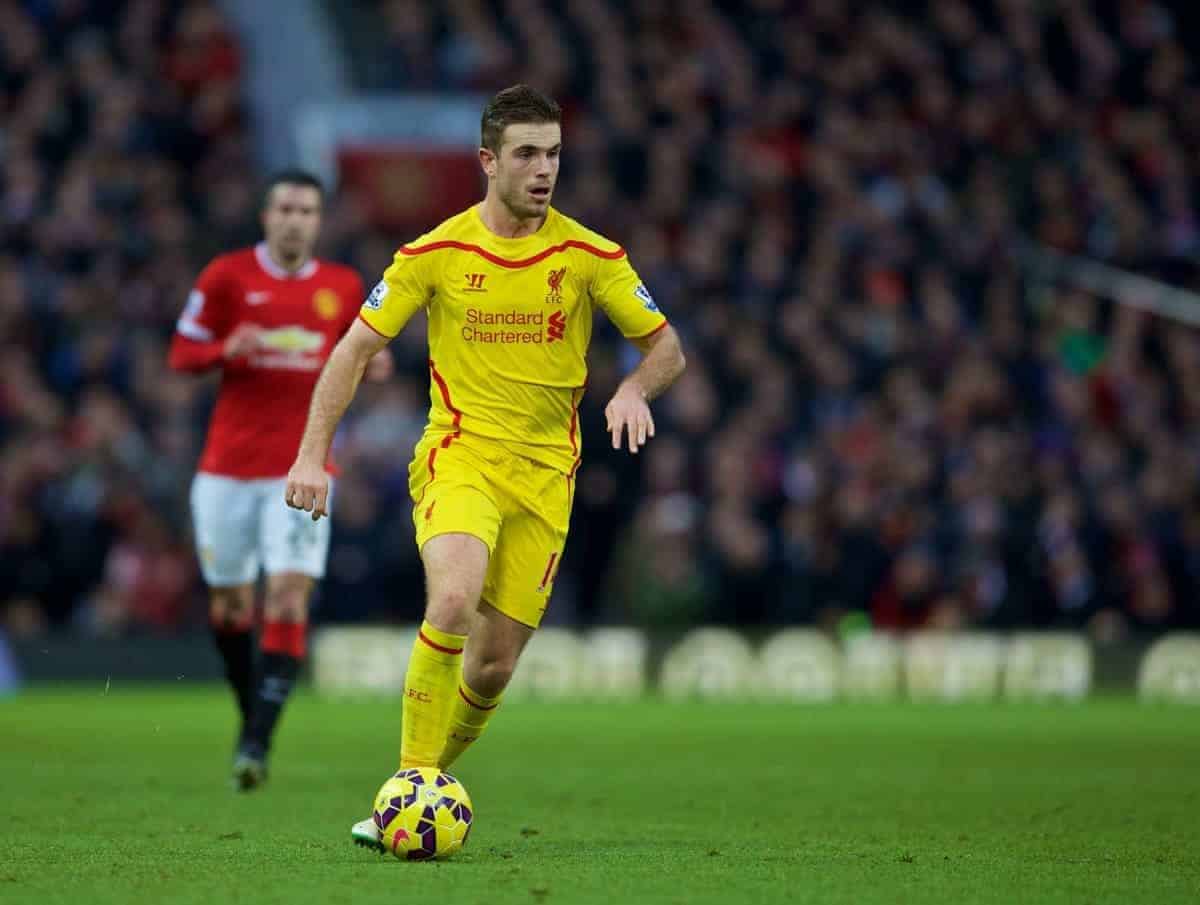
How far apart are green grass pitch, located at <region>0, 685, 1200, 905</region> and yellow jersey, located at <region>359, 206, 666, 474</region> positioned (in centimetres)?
150

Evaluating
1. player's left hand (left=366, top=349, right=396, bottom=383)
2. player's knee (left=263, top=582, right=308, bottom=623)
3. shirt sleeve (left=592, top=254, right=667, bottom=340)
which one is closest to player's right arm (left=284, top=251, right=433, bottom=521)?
shirt sleeve (left=592, top=254, right=667, bottom=340)

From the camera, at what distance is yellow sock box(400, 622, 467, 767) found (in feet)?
24.0

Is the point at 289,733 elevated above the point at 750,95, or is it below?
below

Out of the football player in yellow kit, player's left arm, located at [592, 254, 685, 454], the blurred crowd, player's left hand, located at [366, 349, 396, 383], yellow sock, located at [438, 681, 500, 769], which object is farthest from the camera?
the blurred crowd

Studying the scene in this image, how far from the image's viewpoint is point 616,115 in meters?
23.0

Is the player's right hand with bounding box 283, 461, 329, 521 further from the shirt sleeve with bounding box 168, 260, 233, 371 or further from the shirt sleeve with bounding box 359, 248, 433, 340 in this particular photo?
the shirt sleeve with bounding box 168, 260, 233, 371

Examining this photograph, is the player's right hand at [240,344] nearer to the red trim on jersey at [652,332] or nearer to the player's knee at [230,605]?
the player's knee at [230,605]

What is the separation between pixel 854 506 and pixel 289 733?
687 cm

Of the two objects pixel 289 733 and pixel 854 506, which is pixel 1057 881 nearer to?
pixel 289 733

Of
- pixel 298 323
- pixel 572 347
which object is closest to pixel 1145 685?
pixel 298 323

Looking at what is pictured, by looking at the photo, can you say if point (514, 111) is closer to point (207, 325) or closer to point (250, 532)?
point (207, 325)

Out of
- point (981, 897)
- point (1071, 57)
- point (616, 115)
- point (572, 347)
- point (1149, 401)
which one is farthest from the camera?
point (1071, 57)

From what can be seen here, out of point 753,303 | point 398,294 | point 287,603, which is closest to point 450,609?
point 398,294

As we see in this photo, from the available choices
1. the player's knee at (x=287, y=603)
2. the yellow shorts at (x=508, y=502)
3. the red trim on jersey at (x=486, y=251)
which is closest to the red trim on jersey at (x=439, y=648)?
the yellow shorts at (x=508, y=502)
